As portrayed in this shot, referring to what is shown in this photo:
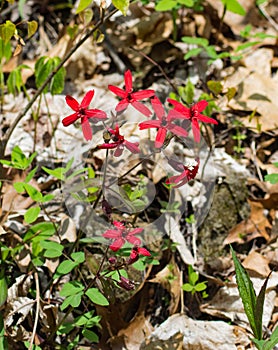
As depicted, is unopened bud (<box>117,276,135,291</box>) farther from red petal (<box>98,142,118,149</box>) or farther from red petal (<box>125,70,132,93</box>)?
red petal (<box>125,70,132,93</box>)

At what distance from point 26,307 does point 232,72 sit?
1960mm

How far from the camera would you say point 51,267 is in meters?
2.39

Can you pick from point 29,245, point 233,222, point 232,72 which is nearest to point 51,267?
point 29,245

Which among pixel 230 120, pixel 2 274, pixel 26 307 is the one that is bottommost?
pixel 26 307

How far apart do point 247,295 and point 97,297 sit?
0.55 meters

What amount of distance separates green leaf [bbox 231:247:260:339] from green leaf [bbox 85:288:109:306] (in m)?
0.49

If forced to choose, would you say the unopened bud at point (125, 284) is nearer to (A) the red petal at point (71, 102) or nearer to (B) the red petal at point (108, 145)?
(B) the red petal at point (108, 145)

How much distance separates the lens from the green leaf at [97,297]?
1.85 m

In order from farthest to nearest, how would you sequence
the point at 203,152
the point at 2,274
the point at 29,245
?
the point at 203,152, the point at 29,245, the point at 2,274

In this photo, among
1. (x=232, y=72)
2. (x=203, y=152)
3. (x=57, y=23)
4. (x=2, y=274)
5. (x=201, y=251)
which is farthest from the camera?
(x=57, y=23)

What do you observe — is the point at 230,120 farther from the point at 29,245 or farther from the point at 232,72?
the point at 29,245

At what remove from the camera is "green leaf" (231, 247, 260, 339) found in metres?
1.94

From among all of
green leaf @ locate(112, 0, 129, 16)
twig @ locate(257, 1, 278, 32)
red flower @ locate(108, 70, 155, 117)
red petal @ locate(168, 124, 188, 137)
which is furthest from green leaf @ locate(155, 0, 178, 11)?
red petal @ locate(168, 124, 188, 137)

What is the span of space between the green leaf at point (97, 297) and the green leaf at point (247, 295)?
495 mm
